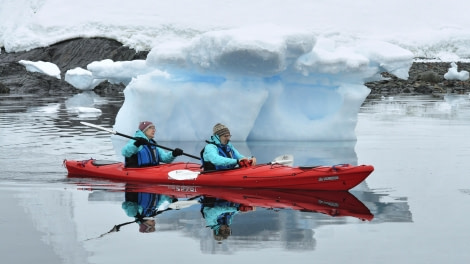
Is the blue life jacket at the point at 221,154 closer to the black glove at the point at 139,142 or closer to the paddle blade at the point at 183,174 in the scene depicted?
the paddle blade at the point at 183,174

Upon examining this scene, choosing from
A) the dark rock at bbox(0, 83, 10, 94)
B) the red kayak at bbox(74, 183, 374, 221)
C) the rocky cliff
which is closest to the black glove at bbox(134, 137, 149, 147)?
the red kayak at bbox(74, 183, 374, 221)

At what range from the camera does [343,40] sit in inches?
1393

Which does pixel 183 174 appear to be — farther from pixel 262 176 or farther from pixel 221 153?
pixel 262 176

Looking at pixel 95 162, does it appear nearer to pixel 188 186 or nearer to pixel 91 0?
pixel 188 186

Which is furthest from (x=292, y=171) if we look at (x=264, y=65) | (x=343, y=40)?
(x=343, y=40)

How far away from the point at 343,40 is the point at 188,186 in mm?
26375

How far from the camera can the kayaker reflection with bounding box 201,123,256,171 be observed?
32.2 feet

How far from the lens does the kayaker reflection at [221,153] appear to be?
32.2 ft

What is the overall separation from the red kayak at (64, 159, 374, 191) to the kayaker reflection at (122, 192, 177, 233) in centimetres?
64

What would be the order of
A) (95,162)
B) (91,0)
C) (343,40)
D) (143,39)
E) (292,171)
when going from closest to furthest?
(292,171) < (95,162) < (343,40) < (143,39) < (91,0)

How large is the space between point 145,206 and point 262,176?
5.62ft

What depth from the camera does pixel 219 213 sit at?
809cm

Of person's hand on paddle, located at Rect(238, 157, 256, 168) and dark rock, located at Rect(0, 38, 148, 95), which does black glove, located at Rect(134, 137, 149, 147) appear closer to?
person's hand on paddle, located at Rect(238, 157, 256, 168)

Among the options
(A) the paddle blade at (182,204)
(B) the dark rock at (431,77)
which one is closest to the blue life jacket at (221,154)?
(A) the paddle blade at (182,204)
